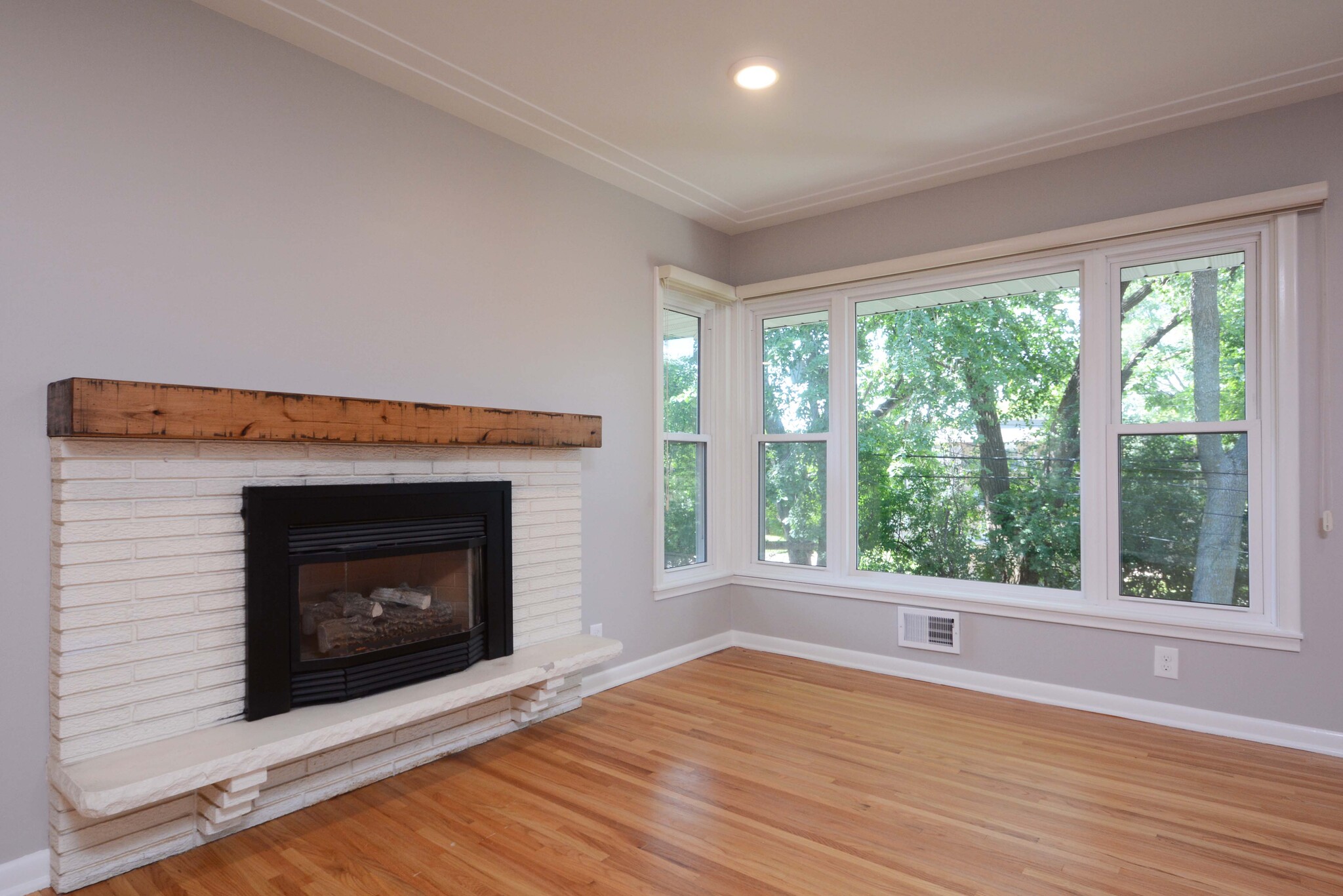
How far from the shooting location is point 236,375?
242 centimetres

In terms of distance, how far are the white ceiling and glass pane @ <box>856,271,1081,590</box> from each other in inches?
29.2

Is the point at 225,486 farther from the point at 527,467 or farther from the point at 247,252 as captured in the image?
the point at 527,467

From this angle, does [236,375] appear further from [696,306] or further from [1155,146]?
[1155,146]

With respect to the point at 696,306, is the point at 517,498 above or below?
below

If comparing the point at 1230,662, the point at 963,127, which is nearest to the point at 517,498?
the point at 963,127

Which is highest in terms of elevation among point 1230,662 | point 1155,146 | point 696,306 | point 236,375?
point 1155,146

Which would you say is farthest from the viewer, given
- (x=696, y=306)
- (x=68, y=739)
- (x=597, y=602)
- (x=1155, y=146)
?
(x=696, y=306)

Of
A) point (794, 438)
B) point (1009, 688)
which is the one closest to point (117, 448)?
point (794, 438)

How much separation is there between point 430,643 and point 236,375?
1.14 meters

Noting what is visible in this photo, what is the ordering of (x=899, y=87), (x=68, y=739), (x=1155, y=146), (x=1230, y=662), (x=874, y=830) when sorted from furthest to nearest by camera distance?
(x=1155, y=146), (x=1230, y=662), (x=899, y=87), (x=874, y=830), (x=68, y=739)

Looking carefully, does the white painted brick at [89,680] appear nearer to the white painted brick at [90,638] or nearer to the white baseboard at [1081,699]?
the white painted brick at [90,638]

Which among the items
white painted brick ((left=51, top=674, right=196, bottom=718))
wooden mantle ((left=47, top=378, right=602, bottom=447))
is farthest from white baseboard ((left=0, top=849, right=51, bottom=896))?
wooden mantle ((left=47, top=378, right=602, bottom=447))

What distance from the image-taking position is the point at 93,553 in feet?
6.69

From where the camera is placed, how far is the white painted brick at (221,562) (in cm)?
226
